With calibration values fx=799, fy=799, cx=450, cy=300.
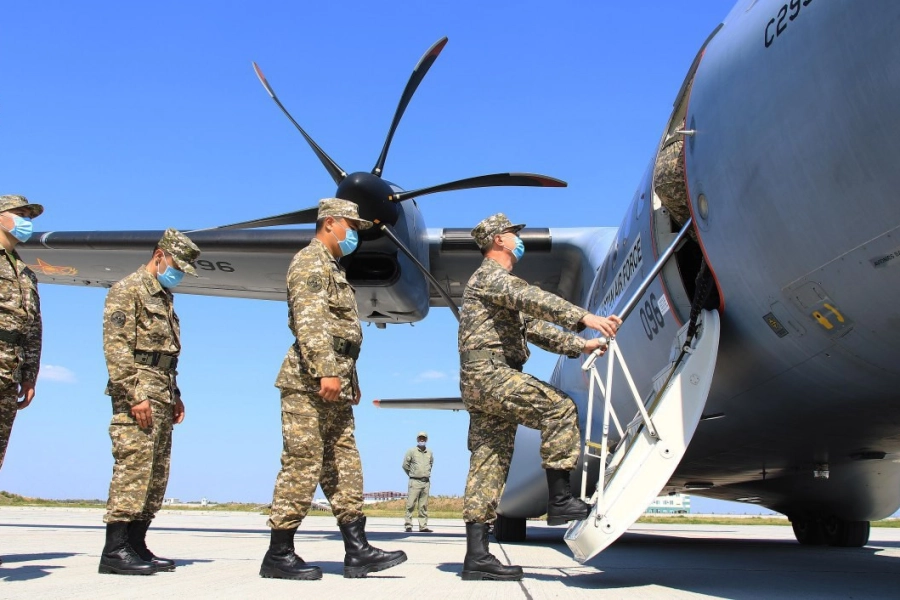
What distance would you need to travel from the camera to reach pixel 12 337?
4711 mm

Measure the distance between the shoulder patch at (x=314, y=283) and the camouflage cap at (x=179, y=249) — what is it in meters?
0.97

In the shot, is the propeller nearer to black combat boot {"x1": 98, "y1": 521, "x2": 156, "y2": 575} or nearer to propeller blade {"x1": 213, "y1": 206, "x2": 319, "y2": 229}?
propeller blade {"x1": 213, "y1": 206, "x2": 319, "y2": 229}

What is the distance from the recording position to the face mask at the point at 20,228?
487 cm

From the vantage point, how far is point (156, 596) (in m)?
3.46

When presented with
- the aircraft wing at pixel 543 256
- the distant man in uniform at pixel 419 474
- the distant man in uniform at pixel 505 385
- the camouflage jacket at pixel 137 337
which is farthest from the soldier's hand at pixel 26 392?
the distant man in uniform at pixel 419 474

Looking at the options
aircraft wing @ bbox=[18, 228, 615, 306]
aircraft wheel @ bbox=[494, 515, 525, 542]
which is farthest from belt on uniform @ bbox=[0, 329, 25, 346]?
aircraft wheel @ bbox=[494, 515, 525, 542]

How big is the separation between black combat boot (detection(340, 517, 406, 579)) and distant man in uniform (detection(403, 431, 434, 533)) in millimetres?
9718

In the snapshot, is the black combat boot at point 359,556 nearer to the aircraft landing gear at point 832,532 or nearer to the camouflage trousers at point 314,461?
the camouflage trousers at point 314,461

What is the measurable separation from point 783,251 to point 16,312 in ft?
14.1

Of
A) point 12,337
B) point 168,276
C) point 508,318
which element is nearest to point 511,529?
point 508,318

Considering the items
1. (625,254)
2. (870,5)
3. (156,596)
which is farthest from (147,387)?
(870,5)

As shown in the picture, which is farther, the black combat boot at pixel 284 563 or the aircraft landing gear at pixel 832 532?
the aircraft landing gear at pixel 832 532

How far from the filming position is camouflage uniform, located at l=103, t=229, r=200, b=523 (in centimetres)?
461

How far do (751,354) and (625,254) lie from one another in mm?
2023
